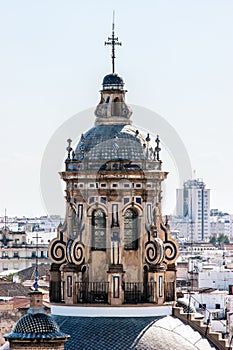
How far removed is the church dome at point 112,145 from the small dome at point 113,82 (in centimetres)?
135

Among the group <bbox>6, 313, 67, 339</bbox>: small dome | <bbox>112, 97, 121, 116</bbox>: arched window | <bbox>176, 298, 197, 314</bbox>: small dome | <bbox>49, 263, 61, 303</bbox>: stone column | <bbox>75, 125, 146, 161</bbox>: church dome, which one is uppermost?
<bbox>112, 97, 121, 116</bbox>: arched window

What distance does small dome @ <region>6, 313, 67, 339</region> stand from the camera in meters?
43.4

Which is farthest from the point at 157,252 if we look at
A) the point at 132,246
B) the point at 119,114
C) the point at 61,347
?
the point at 61,347

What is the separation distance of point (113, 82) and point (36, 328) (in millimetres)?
9967

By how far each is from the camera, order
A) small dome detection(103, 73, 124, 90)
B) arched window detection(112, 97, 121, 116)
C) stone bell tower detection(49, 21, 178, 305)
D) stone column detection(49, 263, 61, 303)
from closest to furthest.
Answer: stone bell tower detection(49, 21, 178, 305) → stone column detection(49, 263, 61, 303) → arched window detection(112, 97, 121, 116) → small dome detection(103, 73, 124, 90)

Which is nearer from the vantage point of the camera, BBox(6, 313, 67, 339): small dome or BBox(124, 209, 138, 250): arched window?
BBox(6, 313, 67, 339): small dome

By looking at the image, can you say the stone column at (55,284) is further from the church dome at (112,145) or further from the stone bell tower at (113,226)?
the church dome at (112,145)

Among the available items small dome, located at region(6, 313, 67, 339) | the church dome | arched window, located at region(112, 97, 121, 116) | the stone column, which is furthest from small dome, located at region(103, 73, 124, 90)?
small dome, located at region(6, 313, 67, 339)

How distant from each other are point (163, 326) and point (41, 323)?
18.9 feet

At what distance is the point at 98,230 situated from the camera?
165ft

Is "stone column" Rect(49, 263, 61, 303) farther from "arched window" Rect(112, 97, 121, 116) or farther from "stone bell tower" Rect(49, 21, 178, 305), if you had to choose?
"arched window" Rect(112, 97, 121, 116)

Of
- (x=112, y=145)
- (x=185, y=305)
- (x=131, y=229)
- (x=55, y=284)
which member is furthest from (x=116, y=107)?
(x=185, y=305)

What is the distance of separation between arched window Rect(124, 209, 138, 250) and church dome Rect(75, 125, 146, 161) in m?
1.45

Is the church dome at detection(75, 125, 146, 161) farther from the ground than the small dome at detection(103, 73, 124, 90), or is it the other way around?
the small dome at detection(103, 73, 124, 90)
